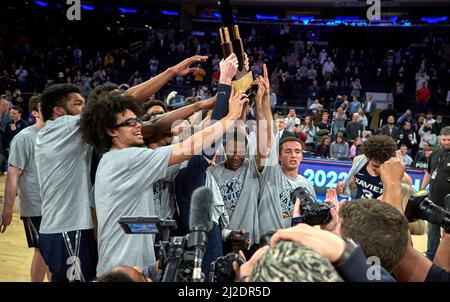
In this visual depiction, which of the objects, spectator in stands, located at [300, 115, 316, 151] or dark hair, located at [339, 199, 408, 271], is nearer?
dark hair, located at [339, 199, 408, 271]

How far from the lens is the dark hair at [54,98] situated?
3133mm

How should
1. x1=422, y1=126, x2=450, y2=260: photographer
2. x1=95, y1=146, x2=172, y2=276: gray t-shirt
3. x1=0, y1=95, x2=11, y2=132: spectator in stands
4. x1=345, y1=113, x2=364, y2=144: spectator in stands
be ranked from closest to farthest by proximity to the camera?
1. x1=95, y1=146, x2=172, y2=276: gray t-shirt
2. x1=422, y1=126, x2=450, y2=260: photographer
3. x1=0, y1=95, x2=11, y2=132: spectator in stands
4. x1=345, y1=113, x2=364, y2=144: spectator in stands

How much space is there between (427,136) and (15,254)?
10.3 m

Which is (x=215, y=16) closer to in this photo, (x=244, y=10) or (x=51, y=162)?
(x=244, y=10)

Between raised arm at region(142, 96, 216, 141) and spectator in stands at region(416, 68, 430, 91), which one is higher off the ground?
spectator in stands at region(416, 68, 430, 91)

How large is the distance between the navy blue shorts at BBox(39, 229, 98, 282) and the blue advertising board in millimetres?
7287

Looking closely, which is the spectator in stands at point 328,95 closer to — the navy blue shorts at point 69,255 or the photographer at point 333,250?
the navy blue shorts at point 69,255

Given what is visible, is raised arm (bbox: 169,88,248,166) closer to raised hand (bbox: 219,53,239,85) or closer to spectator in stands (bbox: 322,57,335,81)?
raised hand (bbox: 219,53,239,85)

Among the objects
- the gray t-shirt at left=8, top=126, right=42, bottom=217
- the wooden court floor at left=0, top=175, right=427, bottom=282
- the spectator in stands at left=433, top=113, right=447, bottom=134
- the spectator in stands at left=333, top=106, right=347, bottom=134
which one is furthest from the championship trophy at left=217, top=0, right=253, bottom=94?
the spectator in stands at left=433, top=113, right=447, bottom=134

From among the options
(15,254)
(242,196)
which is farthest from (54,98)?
(15,254)

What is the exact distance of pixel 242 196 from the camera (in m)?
3.41

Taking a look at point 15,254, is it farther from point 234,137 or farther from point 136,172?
point 136,172

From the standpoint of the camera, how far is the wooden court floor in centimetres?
491
